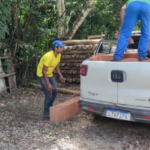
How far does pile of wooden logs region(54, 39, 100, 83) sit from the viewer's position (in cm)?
775

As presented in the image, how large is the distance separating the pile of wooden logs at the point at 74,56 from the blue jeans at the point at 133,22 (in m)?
3.52

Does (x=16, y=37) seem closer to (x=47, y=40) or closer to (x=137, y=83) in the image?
(x=47, y=40)

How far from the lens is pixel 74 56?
801cm

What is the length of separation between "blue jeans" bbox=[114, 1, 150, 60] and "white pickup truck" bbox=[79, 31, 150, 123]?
Answer: 41 centimetres

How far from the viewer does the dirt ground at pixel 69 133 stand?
12.1ft

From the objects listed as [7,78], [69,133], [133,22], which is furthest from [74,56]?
[69,133]

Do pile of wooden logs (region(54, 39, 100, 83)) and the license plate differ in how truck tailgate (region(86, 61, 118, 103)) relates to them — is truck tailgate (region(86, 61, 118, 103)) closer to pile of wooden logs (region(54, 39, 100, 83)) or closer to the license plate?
the license plate

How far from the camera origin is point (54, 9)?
9.62 m

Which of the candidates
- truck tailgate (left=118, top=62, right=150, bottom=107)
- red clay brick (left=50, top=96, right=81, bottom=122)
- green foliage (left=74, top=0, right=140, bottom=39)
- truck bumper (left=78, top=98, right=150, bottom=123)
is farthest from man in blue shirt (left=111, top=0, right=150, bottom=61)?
green foliage (left=74, top=0, right=140, bottom=39)

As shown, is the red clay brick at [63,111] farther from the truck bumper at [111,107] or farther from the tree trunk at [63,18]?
the tree trunk at [63,18]

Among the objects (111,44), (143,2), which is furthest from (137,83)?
(111,44)

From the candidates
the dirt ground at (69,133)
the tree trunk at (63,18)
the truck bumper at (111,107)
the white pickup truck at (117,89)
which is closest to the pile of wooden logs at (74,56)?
the tree trunk at (63,18)

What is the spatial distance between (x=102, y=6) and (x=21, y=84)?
7162 mm

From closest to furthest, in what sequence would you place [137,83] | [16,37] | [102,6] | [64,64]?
1. [137,83]
2. [16,37]
3. [64,64]
4. [102,6]
